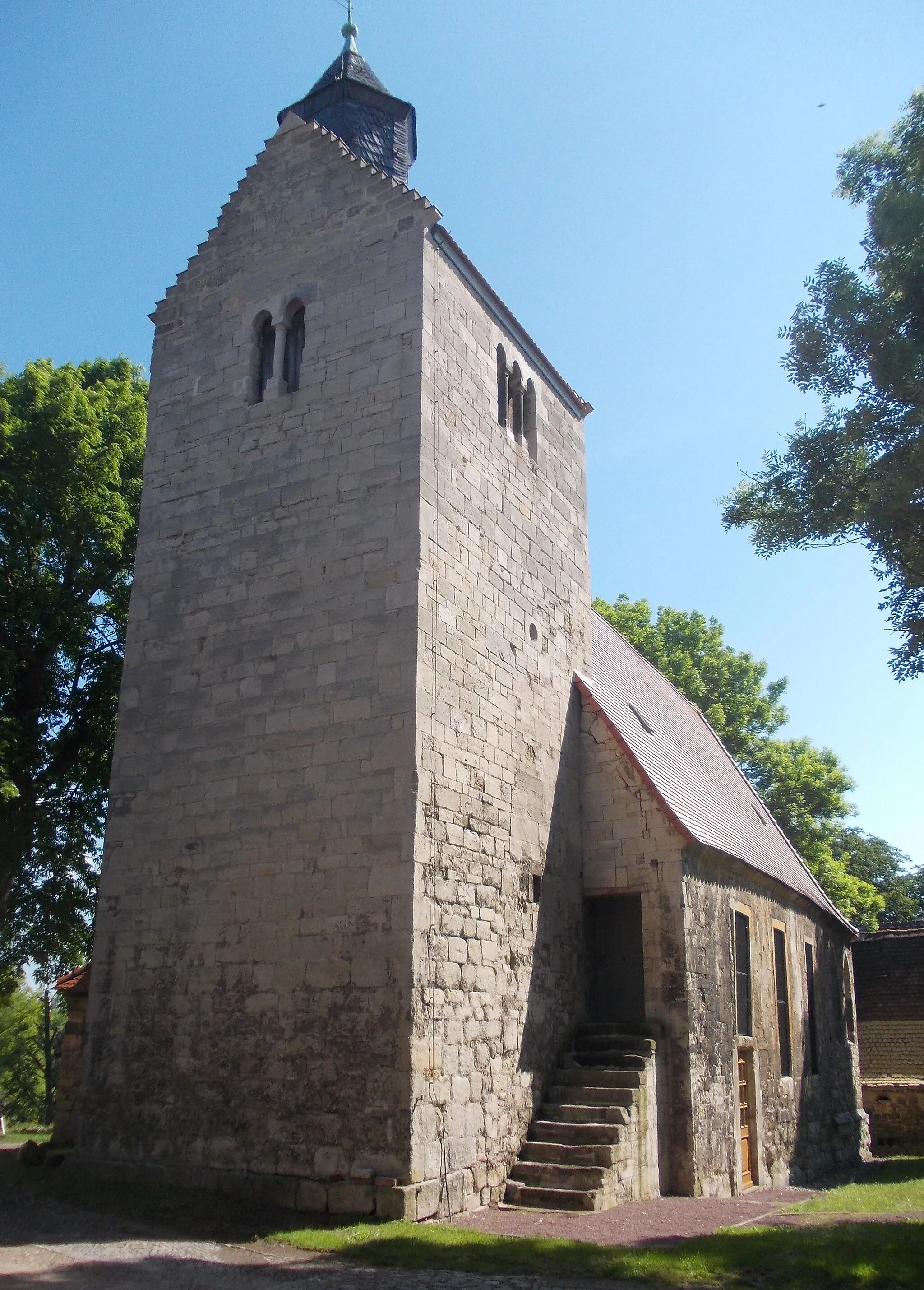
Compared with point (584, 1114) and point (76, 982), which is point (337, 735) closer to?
point (584, 1114)

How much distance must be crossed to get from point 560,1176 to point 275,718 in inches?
218

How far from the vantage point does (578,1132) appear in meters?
11.1

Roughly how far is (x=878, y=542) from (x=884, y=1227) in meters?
6.41

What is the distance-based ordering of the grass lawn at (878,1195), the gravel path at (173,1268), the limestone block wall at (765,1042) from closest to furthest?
the gravel path at (173,1268), the grass lawn at (878,1195), the limestone block wall at (765,1042)

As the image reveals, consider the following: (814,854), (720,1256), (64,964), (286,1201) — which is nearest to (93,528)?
(64,964)

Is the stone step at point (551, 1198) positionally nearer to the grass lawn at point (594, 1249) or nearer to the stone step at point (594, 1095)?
the stone step at point (594, 1095)

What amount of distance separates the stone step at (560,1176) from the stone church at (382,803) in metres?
0.04

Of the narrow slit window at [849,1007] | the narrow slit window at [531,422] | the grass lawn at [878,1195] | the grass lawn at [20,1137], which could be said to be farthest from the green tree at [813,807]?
the grass lawn at [20,1137]

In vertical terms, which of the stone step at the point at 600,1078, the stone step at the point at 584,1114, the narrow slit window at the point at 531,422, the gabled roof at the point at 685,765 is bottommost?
the stone step at the point at 584,1114

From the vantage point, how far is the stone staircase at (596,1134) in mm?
10328

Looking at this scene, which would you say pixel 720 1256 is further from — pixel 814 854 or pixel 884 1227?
pixel 814 854

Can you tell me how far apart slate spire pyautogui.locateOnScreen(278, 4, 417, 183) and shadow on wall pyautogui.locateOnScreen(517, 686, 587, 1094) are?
337 inches

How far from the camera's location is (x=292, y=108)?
16.5 m

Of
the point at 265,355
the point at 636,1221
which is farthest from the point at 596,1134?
the point at 265,355
